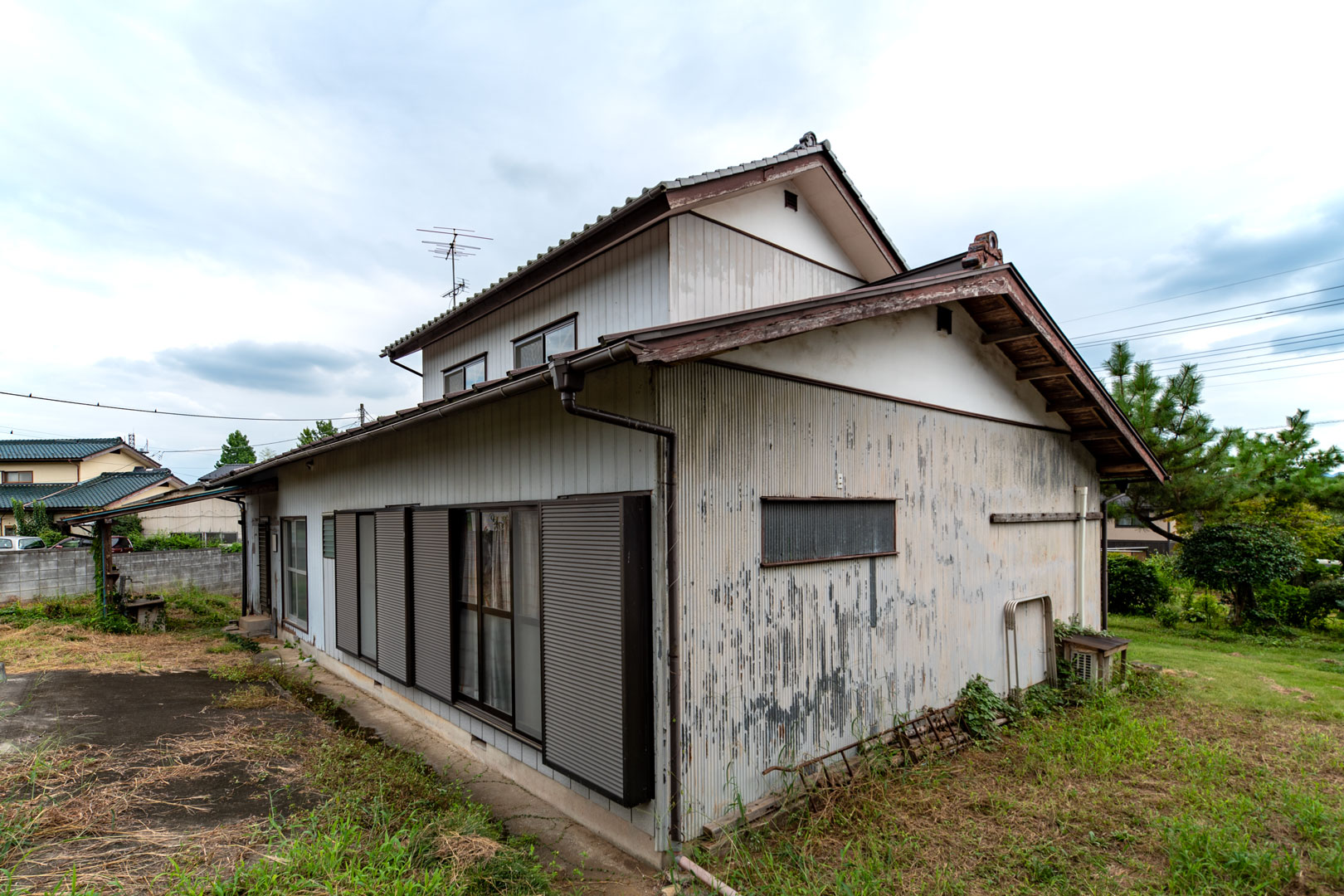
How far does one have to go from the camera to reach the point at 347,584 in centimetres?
670

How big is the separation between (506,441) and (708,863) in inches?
117

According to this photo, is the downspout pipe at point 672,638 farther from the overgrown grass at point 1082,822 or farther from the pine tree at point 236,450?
the pine tree at point 236,450

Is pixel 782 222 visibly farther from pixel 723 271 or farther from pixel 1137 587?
pixel 1137 587

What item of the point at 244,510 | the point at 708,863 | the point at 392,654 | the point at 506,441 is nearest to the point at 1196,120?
the point at 506,441

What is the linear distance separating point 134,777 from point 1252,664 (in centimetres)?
1169

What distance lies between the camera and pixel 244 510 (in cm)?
1145

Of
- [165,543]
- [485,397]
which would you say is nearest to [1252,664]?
[485,397]

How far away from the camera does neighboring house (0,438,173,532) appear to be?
2212 cm

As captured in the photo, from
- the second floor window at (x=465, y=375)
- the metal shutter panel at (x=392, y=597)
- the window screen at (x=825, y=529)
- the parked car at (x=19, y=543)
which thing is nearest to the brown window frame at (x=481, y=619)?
the metal shutter panel at (x=392, y=597)

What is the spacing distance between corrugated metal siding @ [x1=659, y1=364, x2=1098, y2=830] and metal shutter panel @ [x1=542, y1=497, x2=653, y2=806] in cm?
24

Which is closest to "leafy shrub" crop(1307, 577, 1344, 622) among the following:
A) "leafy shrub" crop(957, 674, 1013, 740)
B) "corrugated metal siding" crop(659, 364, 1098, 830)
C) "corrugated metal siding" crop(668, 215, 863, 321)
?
"corrugated metal siding" crop(659, 364, 1098, 830)

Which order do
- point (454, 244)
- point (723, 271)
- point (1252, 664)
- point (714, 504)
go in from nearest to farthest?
point (714, 504)
point (723, 271)
point (1252, 664)
point (454, 244)

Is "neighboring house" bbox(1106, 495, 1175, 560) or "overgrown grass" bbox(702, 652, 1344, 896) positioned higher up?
"overgrown grass" bbox(702, 652, 1344, 896)

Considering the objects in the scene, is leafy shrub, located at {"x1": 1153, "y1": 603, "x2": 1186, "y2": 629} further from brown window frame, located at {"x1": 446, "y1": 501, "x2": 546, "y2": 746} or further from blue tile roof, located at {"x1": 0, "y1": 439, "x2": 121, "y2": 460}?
blue tile roof, located at {"x1": 0, "y1": 439, "x2": 121, "y2": 460}
